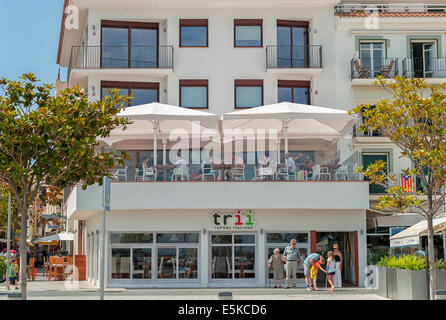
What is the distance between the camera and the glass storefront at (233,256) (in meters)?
27.7

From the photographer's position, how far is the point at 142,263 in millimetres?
27688

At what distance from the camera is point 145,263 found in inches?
1091

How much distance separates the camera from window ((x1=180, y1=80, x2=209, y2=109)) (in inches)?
1278

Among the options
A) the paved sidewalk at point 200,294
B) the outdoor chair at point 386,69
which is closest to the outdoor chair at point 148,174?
the paved sidewalk at point 200,294

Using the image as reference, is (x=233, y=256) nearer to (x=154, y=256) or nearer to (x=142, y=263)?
(x=154, y=256)

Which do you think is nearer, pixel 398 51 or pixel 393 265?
pixel 393 265

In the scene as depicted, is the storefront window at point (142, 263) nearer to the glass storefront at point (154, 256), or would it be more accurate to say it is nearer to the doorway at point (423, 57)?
the glass storefront at point (154, 256)

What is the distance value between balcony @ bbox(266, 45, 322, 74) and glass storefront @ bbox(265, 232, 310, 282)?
8.55 metres

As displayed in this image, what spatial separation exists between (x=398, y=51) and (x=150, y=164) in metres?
14.4

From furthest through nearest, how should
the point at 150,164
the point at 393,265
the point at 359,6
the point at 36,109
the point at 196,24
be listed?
the point at 359,6
the point at 196,24
the point at 150,164
the point at 393,265
the point at 36,109

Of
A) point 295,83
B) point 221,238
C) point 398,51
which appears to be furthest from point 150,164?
point 398,51

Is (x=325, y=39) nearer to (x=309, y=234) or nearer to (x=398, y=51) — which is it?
(x=398, y=51)

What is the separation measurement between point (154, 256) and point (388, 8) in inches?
740

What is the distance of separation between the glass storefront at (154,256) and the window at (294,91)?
9.21m
